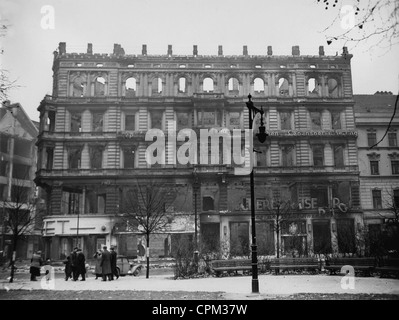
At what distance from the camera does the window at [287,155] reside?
1555 inches

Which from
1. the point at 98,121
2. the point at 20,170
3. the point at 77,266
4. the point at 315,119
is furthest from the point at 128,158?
the point at 77,266

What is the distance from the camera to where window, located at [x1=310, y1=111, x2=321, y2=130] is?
40500mm

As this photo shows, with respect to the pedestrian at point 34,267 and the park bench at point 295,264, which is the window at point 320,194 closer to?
the park bench at point 295,264

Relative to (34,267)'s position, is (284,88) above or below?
above

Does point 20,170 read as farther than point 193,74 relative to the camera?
Yes

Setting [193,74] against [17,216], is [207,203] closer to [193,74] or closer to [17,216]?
[193,74]

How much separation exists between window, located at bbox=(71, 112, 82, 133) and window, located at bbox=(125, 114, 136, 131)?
416cm

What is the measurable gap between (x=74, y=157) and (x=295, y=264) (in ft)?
80.2

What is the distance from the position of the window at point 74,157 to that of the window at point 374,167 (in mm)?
26144

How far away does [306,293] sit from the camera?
1322 centimetres

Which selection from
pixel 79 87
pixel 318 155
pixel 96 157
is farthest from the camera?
pixel 79 87

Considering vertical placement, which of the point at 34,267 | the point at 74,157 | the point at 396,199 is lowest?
the point at 34,267

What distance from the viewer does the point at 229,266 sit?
20688 millimetres
